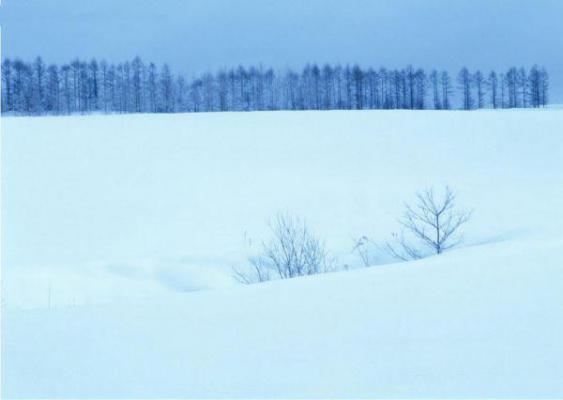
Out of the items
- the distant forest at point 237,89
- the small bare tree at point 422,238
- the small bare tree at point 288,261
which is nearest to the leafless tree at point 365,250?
the small bare tree at point 422,238

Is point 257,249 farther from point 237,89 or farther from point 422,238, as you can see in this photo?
point 237,89

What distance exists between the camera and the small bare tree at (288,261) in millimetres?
12328

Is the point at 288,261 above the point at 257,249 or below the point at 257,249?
above

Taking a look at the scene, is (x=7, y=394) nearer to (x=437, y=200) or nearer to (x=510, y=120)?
(x=437, y=200)

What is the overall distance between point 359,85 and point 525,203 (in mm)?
36237

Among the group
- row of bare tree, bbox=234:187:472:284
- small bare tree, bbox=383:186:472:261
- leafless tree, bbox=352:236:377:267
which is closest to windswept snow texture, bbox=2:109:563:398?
leafless tree, bbox=352:236:377:267

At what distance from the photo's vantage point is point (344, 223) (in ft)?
61.1

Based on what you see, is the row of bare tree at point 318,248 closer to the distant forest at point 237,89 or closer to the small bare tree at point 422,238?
the small bare tree at point 422,238

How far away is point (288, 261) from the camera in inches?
476

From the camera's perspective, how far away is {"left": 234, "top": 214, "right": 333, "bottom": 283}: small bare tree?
12.3 m

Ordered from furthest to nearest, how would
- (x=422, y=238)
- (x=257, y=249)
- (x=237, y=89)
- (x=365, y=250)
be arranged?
(x=237, y=89) → (x=422, y=238) → (x=257, y=249) → (x=365, y=250)

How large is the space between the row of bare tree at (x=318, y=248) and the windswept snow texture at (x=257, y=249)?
1.67 ft

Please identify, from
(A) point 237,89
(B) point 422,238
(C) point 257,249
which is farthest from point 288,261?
(A) point 237,89

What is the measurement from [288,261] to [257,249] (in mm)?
4102
